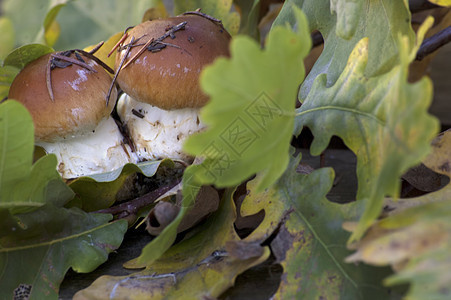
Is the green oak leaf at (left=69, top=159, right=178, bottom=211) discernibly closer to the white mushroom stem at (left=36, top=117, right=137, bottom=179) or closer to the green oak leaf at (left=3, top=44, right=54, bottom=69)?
the white mushroom stem at (left=36, top=117, right=137, bottom=179)

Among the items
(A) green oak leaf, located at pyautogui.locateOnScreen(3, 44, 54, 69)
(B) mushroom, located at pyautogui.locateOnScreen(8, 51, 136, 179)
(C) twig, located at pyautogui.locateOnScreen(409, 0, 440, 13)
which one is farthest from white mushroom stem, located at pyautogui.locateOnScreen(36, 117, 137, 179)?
(C) twig, located at pyautogui.locateOnScreen(409, 0, 440, 13)

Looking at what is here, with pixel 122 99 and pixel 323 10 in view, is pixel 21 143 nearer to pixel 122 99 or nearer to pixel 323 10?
pixel 122 99

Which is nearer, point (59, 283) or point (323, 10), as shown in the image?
point (59, 283)

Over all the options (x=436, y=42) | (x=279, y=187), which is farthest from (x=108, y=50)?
(x=436, y=42)

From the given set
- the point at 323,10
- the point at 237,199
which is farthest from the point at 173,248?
the point at 323,10

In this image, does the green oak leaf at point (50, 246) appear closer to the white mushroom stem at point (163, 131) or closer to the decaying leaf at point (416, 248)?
the white mushroom stem at point (163, 131)

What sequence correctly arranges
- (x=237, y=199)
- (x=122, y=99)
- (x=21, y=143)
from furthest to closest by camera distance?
1. (x=122, y=99)
2. (x=237, y=199)
3. (x=21, y=143)
